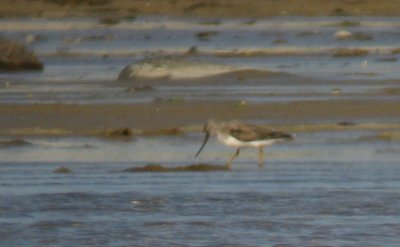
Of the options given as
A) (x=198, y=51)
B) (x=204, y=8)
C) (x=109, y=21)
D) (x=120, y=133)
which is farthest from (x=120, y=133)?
(x=204, y=8)

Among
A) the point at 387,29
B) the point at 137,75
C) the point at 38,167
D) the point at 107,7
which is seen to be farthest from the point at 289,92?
the point at 107,7

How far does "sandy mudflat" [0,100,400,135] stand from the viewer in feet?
47.9

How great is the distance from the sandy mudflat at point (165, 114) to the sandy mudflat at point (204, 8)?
29806 mm

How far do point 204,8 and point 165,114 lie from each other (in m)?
34.2

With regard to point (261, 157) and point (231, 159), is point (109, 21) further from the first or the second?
point (231, 159)

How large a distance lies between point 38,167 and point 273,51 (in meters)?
17.3

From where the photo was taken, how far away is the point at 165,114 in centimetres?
1569

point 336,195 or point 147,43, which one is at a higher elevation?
point 336,195

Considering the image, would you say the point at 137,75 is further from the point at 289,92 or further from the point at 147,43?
the point at 147,43

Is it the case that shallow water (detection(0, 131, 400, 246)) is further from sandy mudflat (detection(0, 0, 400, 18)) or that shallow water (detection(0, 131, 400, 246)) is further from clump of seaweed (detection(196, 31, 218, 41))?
sandy mudflat (detection(0, 0, 400, 18))

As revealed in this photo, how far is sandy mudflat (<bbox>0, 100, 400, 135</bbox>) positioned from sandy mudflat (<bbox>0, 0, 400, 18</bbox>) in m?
29.8

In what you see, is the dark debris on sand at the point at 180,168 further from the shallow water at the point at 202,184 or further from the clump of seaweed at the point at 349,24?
the clump of seaweed at the point at 349,24

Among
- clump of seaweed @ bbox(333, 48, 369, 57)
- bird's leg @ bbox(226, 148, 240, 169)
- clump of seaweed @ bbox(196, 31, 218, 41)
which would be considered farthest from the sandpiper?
clump of seaweed @ bbox(196, 31, 218, 41)

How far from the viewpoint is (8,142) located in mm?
13008
